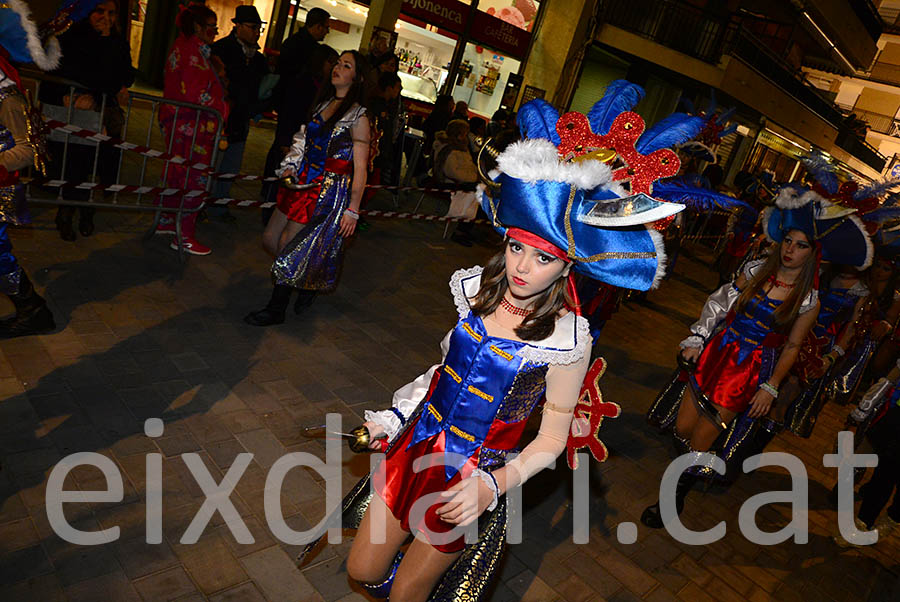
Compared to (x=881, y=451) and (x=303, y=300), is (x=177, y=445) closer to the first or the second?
(x=303, y=300)

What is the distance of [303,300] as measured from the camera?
5871mm

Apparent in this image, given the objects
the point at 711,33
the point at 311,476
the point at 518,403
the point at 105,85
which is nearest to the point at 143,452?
the point at 311,476

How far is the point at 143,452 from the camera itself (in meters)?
3.60

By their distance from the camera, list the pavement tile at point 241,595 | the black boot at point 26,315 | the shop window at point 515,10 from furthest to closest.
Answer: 1. the shop window at point 515,10
2. the black boot at point 26,315
3. the pavement tile at point 241,595

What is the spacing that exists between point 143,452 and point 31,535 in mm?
759

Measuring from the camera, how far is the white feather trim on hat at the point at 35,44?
3398 mm

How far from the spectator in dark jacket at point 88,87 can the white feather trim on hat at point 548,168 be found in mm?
4875

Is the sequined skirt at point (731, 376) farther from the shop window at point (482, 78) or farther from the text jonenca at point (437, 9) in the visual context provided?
the shop window at point (482, 78)

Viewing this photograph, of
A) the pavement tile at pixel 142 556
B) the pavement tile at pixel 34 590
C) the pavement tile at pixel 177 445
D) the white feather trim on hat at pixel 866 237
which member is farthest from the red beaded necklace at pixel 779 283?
the pavement tile at pixel 34 590

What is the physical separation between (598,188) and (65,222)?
5.46 meters

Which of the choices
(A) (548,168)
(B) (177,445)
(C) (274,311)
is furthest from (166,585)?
(C) (274,311)

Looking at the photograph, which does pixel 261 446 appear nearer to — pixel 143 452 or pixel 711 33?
pixel 143 452

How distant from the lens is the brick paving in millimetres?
3039

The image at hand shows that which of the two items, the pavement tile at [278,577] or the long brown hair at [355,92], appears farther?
the long brown hair at [355,92]
